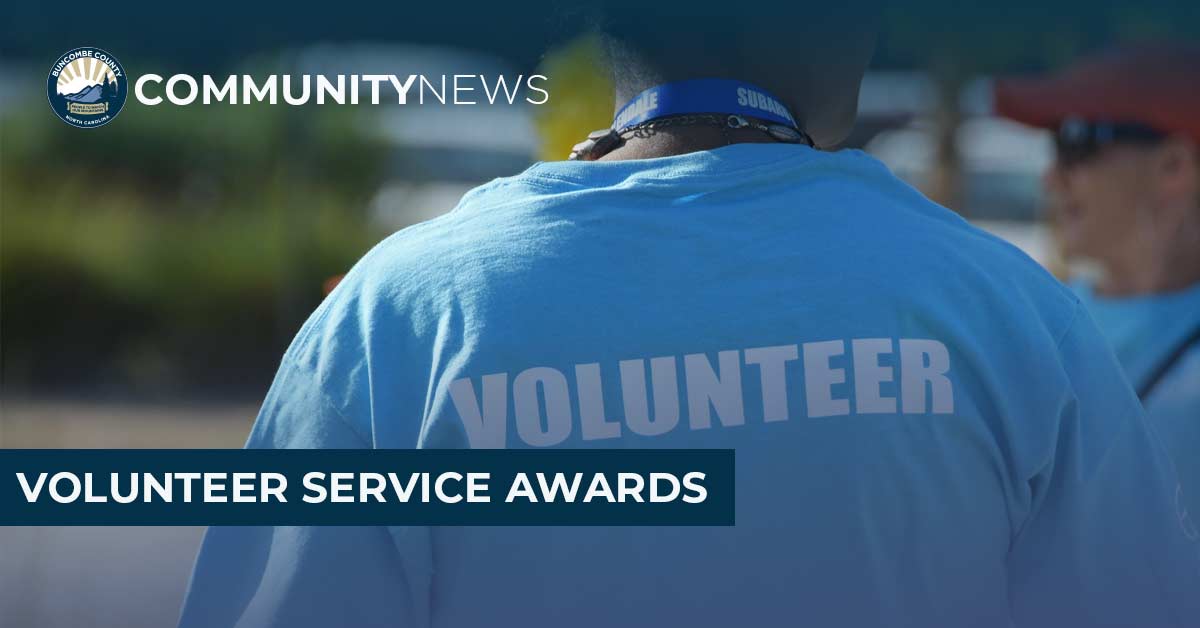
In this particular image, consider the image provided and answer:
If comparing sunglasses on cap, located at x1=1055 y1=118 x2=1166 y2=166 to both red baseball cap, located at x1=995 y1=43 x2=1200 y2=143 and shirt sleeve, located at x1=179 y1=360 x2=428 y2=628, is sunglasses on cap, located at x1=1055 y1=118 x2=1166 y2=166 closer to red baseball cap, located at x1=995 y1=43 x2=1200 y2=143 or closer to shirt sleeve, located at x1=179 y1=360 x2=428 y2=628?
red baseball cap, located at x1=995 y1=43 x2=1200 y2=143

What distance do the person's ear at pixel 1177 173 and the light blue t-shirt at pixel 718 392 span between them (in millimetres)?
2017

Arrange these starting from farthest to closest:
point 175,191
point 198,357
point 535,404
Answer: point 175,191 < point 198,357 < point 535,404

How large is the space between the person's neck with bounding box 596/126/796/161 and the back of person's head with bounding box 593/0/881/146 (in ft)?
0.22

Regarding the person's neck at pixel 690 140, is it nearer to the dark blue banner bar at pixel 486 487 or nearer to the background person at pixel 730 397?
the background person at pixel 730 397

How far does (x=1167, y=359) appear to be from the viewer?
9.82 ft

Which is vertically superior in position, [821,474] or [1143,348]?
[1143,348]

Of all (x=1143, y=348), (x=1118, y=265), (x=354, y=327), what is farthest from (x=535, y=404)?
(x=1118, y=265)

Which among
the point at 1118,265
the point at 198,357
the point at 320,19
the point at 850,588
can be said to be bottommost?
the point at 850,588

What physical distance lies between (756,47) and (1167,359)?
72.1 inches

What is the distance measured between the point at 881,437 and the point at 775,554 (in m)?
0.16

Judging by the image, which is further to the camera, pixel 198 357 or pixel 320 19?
pixel 198 357

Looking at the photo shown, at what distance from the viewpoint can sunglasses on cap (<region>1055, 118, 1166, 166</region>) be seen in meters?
3.36

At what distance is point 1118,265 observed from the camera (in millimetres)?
3410

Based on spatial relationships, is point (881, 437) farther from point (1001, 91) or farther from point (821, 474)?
point (1001, 91)
